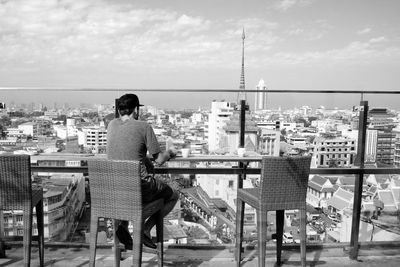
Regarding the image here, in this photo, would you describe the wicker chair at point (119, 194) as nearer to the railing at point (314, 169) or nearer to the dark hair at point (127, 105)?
the dark hair at point (127, 105)

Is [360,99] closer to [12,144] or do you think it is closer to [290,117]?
[290,117]

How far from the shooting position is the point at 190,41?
1134 inches

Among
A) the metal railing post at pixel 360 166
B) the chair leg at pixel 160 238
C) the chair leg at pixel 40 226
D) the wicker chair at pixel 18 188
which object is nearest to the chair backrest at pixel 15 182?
the wicker chair at pixel 18 188

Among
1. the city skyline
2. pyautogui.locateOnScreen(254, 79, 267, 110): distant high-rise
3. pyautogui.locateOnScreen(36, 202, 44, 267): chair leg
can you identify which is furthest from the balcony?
the city skyline

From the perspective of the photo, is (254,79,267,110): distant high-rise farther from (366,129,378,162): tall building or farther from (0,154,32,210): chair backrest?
(0,154,32,210): chair backrest

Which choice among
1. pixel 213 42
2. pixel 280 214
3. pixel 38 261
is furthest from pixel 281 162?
pixel 213 42

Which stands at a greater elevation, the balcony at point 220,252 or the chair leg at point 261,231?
the chair leg at point 261,231

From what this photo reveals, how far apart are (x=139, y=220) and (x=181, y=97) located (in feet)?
4.52

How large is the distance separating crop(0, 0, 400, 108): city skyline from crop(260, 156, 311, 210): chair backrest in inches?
40.5

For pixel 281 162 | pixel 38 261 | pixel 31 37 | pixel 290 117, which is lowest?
pixel 38 261

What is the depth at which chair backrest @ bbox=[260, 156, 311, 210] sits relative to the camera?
2.20 m

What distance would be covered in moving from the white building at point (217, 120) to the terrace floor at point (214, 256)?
2.79 ft

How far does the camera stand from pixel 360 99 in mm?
2906

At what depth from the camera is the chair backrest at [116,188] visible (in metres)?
2.01
